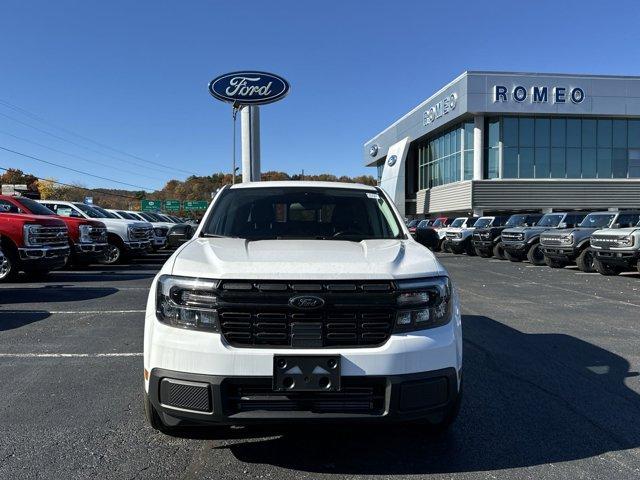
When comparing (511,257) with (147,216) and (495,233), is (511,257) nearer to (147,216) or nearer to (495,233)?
(495,233)

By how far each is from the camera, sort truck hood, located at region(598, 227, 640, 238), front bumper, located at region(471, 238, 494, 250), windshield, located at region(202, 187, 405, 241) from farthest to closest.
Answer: front bumper, located at region(471, 238, 494, 250), truck hood, located at region(598, 227, 640, 238), windshield, located at region(202, 187, 405, 241)

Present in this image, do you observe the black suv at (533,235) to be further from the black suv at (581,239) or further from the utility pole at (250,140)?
the utility pole at (250,140)

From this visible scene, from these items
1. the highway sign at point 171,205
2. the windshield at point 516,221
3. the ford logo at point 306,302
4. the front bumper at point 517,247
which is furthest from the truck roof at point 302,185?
the highway sign at point 171,205

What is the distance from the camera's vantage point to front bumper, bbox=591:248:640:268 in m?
13.2

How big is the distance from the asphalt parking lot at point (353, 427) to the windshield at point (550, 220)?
11463 mm

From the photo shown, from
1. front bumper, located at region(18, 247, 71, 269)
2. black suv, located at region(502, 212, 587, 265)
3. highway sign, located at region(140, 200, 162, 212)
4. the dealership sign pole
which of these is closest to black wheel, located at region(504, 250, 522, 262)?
black suv, located at region(502, 212, 587, 265)

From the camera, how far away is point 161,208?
258 ft

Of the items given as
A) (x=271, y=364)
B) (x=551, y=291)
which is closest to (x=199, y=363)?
(x=271, y=364)

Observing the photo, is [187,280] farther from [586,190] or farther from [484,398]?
[586,190]

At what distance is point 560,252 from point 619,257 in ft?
8.06

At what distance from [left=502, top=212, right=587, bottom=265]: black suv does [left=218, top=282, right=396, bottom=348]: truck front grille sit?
16320 millimetres

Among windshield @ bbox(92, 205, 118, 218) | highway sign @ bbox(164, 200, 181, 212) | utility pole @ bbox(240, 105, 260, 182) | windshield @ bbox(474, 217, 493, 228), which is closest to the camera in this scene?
windshield @ bbox(92, 205, 118, 218)

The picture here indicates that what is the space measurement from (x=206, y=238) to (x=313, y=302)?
1.55 metres

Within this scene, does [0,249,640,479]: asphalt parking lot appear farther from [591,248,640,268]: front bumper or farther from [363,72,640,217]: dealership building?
[363,72,640,217]: dealership building
